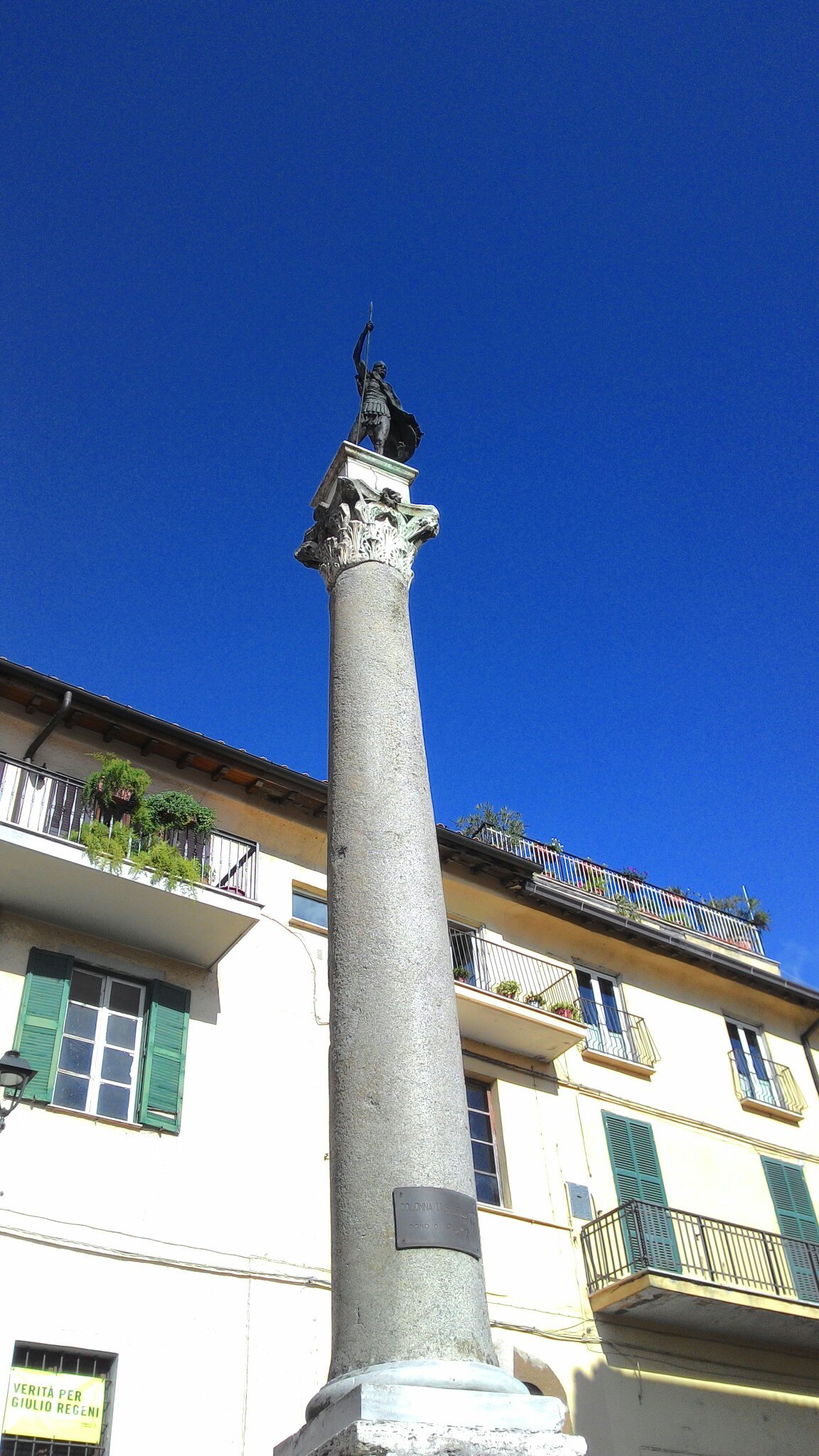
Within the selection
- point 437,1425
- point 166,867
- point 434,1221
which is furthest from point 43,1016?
point 437,1425

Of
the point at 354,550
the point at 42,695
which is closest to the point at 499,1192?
the point at 42,695

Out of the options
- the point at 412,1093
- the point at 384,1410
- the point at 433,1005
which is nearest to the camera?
the point at 384,1410

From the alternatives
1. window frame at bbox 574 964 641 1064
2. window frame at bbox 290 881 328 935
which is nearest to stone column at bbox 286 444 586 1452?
window frame at bbox 290 881 328 935

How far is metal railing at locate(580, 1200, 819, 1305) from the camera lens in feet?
51.0

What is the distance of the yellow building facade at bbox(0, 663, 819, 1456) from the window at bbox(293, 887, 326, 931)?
0.03m

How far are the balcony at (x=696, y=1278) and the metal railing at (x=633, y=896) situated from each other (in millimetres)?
6791

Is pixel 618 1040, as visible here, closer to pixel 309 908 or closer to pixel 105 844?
pixel 309 908

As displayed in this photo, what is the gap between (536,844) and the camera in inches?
976

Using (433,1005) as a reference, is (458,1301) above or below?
below

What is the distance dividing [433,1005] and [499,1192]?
1062cm

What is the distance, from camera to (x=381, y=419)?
9.87 metres

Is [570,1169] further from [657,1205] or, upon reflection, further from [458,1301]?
[458,1301]

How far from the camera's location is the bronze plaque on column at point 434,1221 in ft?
17.7

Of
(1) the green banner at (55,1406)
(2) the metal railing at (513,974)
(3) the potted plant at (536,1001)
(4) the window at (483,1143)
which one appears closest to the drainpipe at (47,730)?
(2) the metal railing at (513,974)
